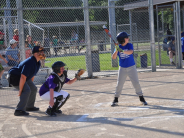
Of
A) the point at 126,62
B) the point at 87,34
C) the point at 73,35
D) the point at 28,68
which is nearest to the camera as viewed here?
the point at 28,68

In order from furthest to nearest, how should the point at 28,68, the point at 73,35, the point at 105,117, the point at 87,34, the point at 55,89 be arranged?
the point at 73,35 < the point at 87,34 < the point at 55,89 < the point at 28,68 < the point at 105,117

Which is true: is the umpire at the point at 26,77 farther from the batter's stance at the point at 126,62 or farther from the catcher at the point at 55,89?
the batter's stance at the point at 126,62

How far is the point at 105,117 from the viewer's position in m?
5.63

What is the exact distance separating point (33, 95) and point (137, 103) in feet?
8.07

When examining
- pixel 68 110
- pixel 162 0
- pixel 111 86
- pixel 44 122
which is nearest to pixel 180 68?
pixel 162 0

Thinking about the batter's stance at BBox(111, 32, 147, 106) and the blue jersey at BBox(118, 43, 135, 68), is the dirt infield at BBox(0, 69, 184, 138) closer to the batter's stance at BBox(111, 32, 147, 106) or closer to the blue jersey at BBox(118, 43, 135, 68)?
the batter's stance at BBox(111, 32, 147, 106)

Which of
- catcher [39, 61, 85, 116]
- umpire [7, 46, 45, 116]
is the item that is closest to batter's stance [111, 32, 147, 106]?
catcher [39, 61, 85, 116]

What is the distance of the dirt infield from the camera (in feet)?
15.3

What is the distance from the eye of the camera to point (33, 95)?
6570mm

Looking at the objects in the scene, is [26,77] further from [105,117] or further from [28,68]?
[105,117]

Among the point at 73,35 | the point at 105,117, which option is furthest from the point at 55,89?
the point at 73,35

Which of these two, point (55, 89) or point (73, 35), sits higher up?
point (73, 35)

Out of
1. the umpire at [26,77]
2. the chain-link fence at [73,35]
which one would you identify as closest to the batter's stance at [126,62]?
the umpire at [26,77]

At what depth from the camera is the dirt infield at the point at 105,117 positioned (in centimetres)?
468
